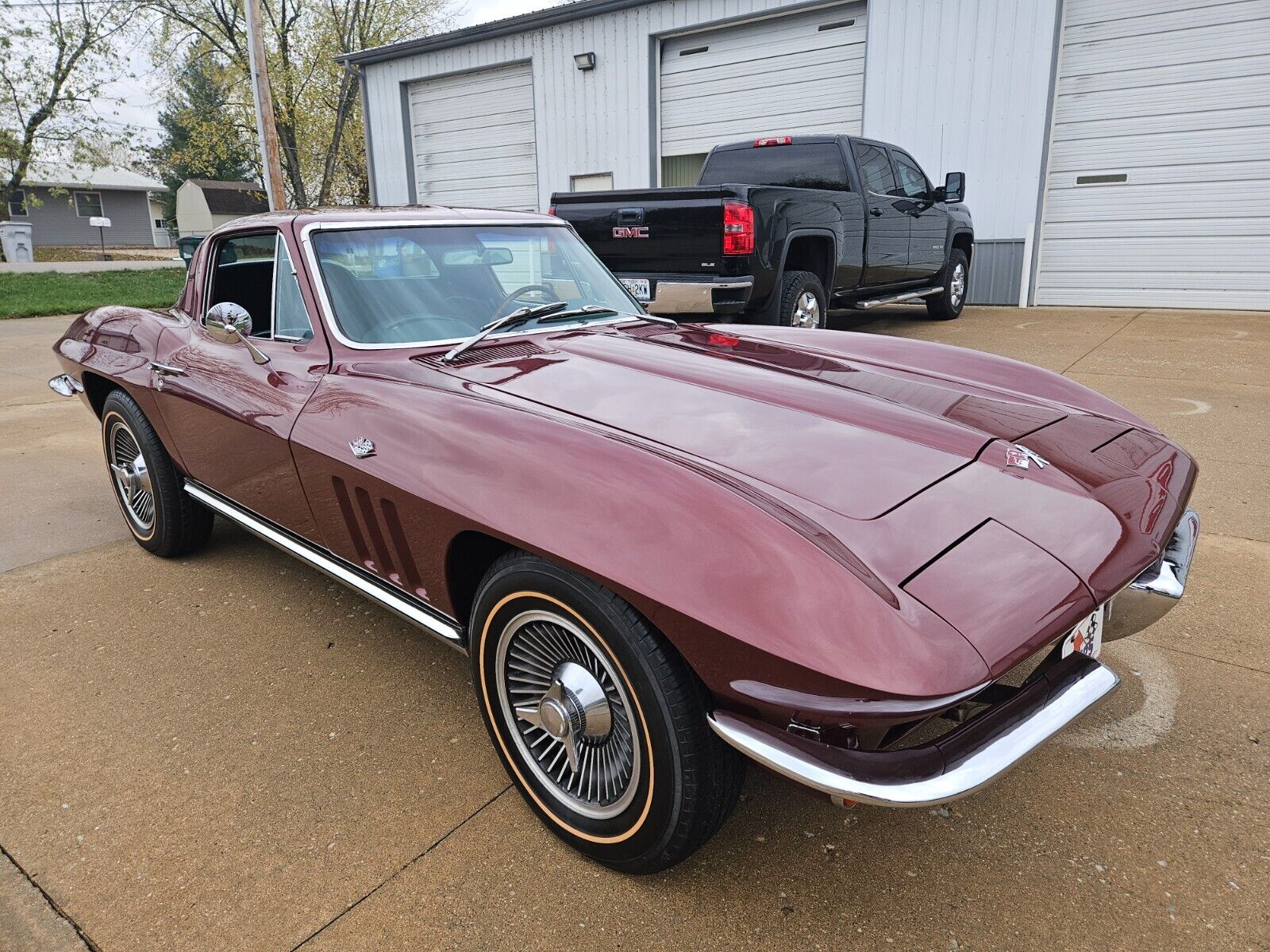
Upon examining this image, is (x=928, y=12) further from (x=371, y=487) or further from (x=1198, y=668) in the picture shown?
(x=371, y=487)

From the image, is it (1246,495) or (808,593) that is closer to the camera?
(808,593)

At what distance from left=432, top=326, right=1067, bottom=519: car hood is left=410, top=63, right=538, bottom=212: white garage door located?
45.5 ft

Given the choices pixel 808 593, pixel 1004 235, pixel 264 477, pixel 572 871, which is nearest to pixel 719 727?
pixel 808 593

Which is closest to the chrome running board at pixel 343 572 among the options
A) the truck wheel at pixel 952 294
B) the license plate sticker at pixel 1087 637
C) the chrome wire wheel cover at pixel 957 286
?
the license plate sticker at pixel 1087 637

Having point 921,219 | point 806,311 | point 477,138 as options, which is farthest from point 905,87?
point 477,138

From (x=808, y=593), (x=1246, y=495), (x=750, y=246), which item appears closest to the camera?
(x=808, y=593)

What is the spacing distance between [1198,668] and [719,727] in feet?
6.57

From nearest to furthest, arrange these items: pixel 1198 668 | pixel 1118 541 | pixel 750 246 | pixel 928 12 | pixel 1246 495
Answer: pixel 1118 541 < pixel 1198 668 < pixel 1246 495 < pixel 750 246 < pixel 928 12

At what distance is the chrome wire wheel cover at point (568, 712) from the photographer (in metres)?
1.85

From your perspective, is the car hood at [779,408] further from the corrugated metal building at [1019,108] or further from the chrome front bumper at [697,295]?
the corrugated metal building at [1019,108]

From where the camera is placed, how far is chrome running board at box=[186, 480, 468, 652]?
2270 mm

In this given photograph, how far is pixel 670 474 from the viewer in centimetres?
178

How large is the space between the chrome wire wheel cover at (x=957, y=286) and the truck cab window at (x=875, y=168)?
225 centimetres

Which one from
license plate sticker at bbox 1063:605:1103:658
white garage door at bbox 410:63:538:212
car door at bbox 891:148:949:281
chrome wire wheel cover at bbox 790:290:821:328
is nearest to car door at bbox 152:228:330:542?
license plate sticker at bbox 1063:605:1103:658
